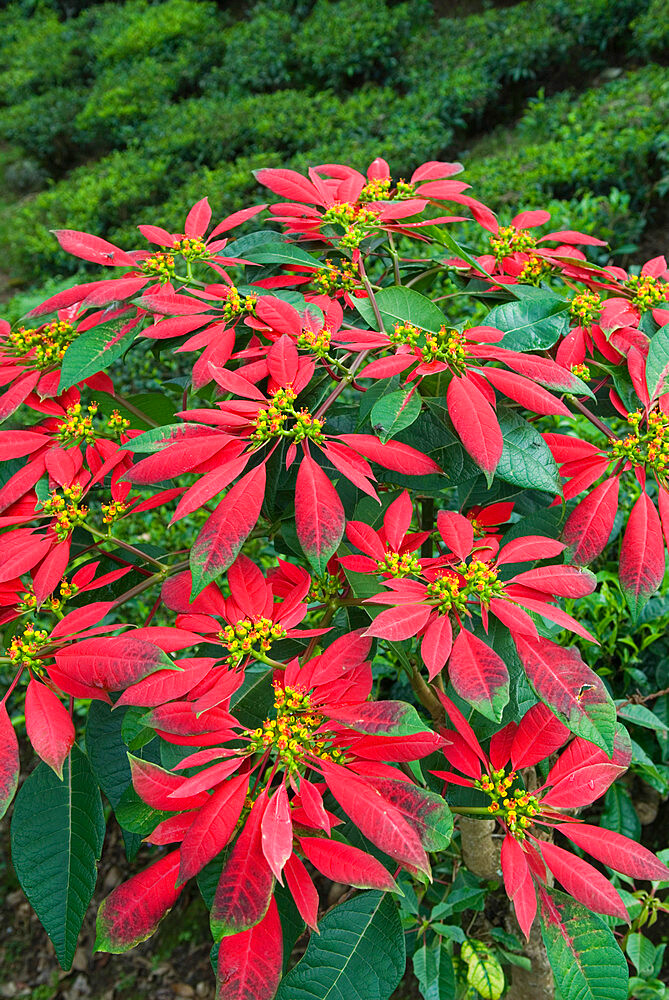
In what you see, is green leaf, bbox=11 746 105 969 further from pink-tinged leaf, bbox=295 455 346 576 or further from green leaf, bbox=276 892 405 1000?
pink-tinged leaf, bbox=295 455 346 576

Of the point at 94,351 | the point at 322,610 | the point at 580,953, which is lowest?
the point at 580,953

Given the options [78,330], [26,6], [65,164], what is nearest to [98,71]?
[65,164]

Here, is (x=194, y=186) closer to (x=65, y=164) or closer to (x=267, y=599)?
(x=65, y=164)

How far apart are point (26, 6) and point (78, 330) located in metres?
9.35

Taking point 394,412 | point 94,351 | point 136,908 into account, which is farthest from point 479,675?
point 94,351

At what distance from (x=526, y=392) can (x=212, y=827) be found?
483 mm

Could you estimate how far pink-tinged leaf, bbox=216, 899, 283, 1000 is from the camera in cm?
60

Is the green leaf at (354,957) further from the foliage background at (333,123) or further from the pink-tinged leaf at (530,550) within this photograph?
the foliage background at (333,123)

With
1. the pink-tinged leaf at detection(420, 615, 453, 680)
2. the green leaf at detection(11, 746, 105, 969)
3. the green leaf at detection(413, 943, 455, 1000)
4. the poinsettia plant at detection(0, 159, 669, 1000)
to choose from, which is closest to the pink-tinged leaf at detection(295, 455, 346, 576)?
the poinsettia plant at detection(0, 159, 669, 1000)

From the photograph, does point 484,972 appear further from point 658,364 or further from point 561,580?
point 658,364

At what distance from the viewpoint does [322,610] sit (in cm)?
94

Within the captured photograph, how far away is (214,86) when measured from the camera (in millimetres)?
5605

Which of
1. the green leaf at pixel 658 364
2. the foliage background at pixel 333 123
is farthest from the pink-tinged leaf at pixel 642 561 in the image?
the foliage background at pixel 333 123

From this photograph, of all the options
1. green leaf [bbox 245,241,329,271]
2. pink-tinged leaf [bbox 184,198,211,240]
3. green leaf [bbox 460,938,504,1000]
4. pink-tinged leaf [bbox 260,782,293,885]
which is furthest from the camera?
green leaf [bbox 460,938,504,1000]
